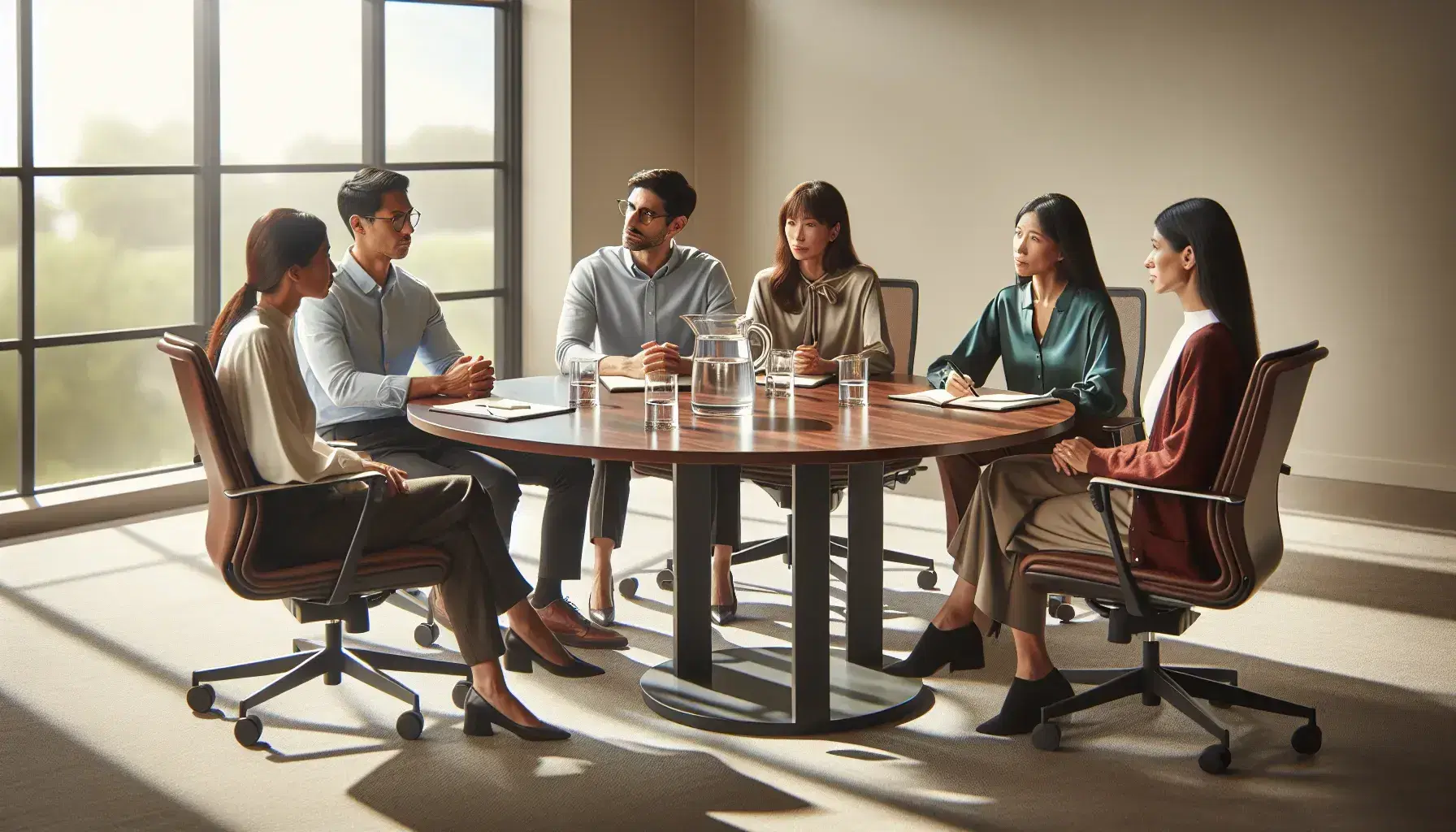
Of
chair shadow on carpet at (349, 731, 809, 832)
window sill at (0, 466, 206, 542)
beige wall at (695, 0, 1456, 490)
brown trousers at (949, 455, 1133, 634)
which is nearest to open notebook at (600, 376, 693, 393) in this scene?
brown trousers at (949, 455, 1133, 634)

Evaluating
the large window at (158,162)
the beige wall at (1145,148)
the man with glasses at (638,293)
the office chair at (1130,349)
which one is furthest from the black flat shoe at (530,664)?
the beige wall at (1145,148)

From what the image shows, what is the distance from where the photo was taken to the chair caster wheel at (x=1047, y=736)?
3260mm

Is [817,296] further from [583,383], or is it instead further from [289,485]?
[289,485]

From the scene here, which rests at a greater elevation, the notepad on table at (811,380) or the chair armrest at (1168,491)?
the notepad on table at (811,380)

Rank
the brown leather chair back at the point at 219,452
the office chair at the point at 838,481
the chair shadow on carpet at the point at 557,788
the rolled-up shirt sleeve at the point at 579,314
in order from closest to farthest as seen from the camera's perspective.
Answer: the chair shadow on carpet at the point at 557,788
the brown leather chair back at the point at 219,452
the office chair at the point at 838,481
the rolled-up shirt sleeve at the point at 579,314

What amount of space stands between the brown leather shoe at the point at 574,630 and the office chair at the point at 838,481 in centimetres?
45

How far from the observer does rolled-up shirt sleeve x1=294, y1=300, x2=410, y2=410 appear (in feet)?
12.7

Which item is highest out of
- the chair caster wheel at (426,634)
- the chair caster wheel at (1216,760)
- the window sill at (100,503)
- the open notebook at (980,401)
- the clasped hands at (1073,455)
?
the open notebook at (980,401)

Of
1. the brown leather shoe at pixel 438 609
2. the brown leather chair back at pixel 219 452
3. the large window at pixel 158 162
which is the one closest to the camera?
the brown leather chair back at pixel 219 452

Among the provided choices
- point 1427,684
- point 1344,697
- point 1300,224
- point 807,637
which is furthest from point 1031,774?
point 1300,224

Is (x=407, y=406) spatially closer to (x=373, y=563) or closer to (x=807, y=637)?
(x=373, y=563)

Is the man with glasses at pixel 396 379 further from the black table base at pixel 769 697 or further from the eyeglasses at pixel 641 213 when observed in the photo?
the eyeglasses at pixel 641 213

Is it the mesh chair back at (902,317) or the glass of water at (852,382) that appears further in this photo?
the mesh chair back at (902,317)

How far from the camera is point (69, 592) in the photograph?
4.57 m
